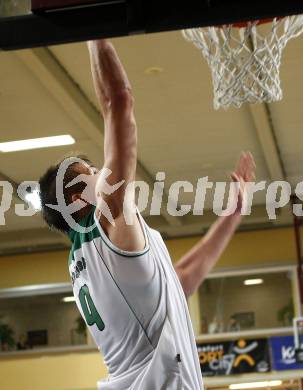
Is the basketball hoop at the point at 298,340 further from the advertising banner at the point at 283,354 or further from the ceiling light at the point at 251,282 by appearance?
the ceiling light at the point at 251,282

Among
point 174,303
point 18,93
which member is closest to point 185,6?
point 174,303

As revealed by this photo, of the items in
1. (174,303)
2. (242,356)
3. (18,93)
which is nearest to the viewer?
(174,303)

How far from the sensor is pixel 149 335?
2375 millimetres

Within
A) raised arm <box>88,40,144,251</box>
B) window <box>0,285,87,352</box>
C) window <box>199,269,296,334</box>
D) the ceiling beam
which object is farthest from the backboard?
window <box>0,285,87,352</box>

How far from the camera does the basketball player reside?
2.32 m

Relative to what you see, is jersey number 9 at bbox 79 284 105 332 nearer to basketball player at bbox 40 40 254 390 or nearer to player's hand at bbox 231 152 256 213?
basketball player at bbox 40 40 254 390

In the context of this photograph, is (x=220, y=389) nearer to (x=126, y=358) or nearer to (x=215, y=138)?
(x=215, y=138)

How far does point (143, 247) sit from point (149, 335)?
0.26m

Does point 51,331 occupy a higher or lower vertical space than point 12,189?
lower

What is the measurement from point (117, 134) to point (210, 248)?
0.60m

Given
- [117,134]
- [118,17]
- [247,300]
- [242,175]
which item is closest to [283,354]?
[247,300]

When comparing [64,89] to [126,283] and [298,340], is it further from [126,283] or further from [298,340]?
[298,340]

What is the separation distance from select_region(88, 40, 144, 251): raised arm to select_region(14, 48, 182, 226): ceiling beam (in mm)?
3346

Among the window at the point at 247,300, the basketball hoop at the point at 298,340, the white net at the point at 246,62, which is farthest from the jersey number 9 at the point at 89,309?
the window at the point at 247,300
